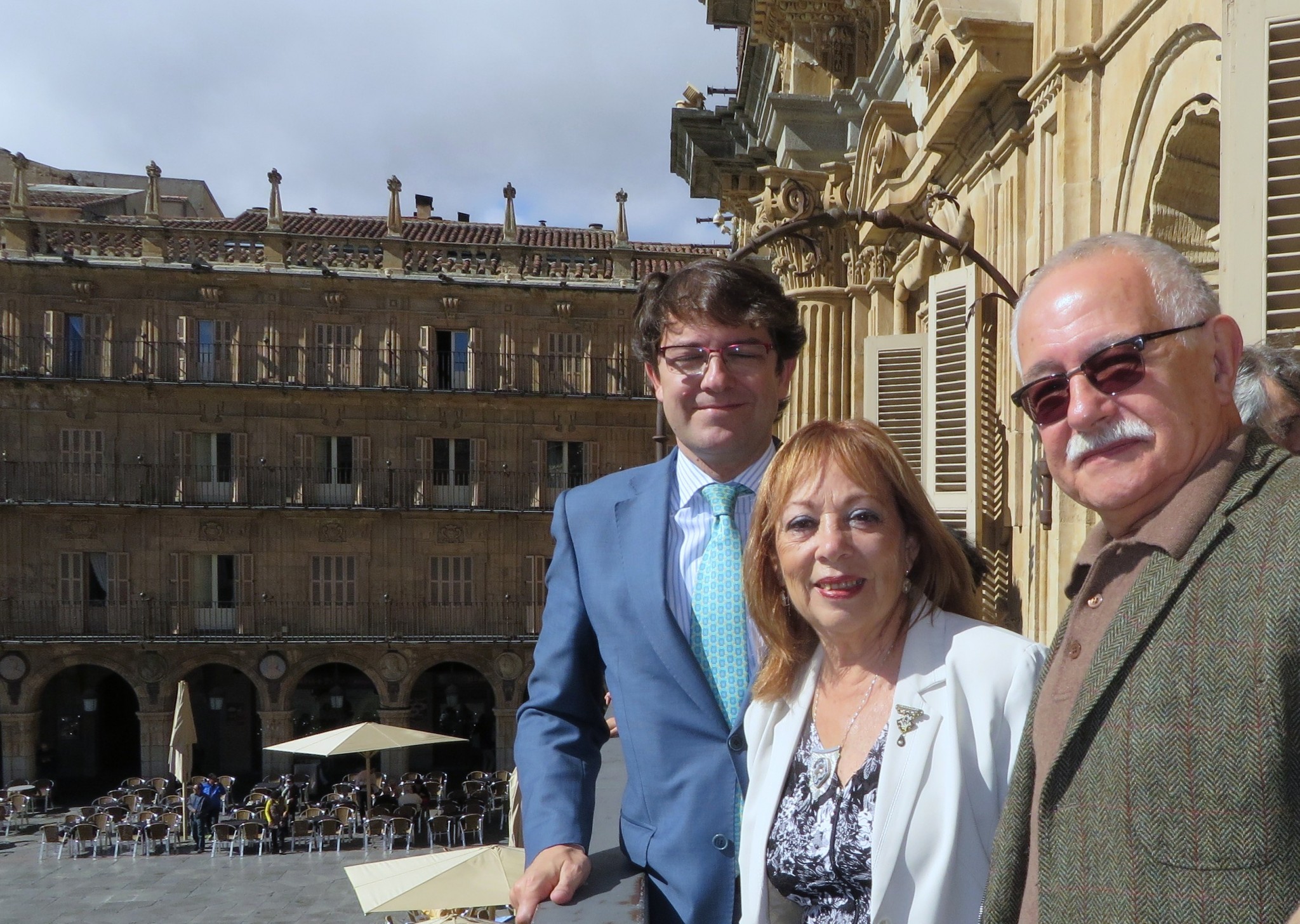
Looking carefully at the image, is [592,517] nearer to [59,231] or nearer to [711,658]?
[711,658]

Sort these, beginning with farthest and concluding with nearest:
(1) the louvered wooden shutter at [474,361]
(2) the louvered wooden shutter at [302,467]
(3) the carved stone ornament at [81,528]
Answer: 1. (1) the louvered wooden shutter at [474,361]
2. (2) the louvered wooden shutter at [302,467]
3. (3) the carved stone ornament at [81,528]

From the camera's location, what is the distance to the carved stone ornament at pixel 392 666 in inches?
1136

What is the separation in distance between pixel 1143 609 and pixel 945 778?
0.57 m

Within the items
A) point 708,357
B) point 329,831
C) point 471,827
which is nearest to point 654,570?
point 708,357

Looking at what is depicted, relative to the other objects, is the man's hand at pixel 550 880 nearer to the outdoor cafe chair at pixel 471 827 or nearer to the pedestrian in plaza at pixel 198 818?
the outdoor cafe chair at pixel 471 827

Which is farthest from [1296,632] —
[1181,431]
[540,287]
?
[540,287]

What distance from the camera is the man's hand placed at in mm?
2023

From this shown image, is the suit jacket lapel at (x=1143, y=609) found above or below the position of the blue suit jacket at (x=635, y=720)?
above

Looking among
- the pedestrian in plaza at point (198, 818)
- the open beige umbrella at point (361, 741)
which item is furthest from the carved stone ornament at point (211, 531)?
the open beige umbrella at point (361, 741)

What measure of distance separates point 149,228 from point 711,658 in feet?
96.4

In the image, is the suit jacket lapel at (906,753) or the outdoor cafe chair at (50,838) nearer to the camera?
the suit jacket lapel at (906,753)

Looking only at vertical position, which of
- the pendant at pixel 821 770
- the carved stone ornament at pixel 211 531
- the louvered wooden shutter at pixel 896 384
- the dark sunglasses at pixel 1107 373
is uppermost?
the louvered wooden shutter at pixel 896 384

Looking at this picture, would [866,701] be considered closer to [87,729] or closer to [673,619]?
[673,619]

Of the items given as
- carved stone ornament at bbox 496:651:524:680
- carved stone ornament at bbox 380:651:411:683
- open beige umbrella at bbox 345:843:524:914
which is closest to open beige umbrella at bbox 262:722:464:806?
open beige umbrella at bbox 345:843:524:914
